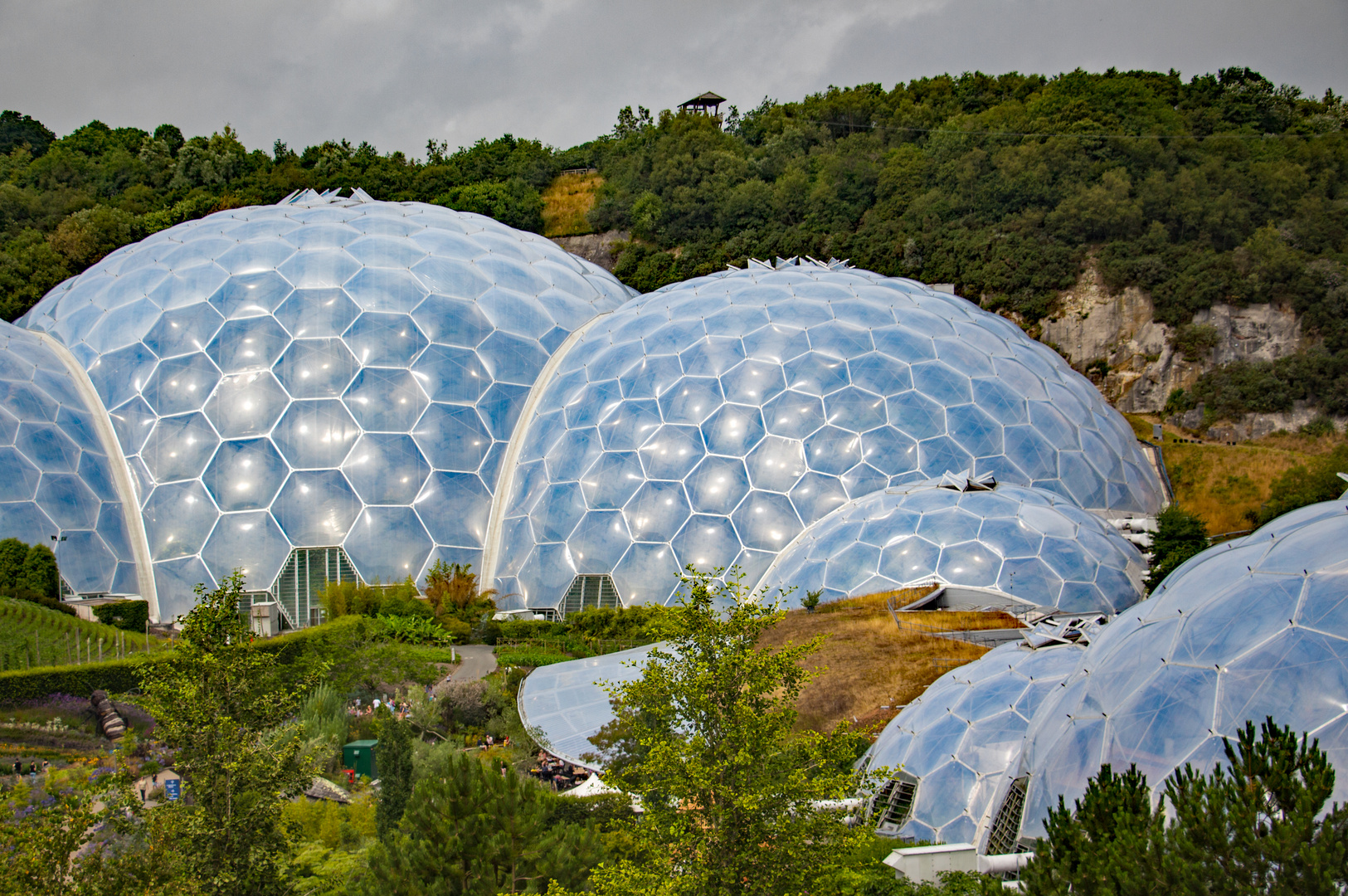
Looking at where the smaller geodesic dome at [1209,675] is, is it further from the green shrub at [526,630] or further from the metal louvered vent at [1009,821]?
the green shrub at [526,630]

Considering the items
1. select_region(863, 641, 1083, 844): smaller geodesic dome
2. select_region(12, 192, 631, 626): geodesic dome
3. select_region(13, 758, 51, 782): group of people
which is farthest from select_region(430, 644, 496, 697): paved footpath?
select_region(863, 641, 1083, 844): smaller geodesic dome

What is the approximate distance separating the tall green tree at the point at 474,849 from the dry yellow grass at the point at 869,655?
20.7 feet

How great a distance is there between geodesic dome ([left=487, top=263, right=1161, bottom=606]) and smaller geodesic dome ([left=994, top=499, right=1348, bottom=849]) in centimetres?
1138

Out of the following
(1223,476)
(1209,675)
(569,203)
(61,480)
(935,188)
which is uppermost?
(569,203)

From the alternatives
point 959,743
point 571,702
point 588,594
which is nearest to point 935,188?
point 588,594

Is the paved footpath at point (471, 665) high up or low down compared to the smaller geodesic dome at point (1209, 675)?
down

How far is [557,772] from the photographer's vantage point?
611 inches

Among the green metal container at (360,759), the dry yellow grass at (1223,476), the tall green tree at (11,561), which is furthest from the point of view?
the dry yellow grass at (1223,476)

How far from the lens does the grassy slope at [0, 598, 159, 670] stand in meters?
17.3

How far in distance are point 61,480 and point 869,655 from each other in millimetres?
17338

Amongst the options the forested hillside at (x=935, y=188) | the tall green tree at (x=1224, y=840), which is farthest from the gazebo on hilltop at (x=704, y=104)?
the tall green tree at (x=1224, y=840)

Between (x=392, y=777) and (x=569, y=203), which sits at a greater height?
(x=569, y=203)

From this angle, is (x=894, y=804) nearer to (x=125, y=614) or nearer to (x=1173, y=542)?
(x=1173, y=542)

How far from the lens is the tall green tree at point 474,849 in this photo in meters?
8.45
